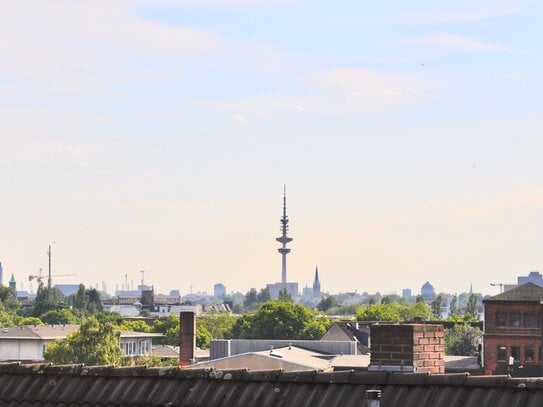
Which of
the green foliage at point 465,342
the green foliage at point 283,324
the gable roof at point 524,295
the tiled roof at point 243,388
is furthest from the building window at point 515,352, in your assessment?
the tiled roof at point 243,388

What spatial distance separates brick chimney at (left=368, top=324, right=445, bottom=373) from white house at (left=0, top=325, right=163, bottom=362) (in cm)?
10937

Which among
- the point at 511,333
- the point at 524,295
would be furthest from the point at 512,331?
the point at 524,295

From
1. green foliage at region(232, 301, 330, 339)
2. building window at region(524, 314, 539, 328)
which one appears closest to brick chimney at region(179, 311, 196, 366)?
building window at region(524, 314, 539, 328)

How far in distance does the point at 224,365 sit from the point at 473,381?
6093cm

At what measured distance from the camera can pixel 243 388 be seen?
17.4 meters

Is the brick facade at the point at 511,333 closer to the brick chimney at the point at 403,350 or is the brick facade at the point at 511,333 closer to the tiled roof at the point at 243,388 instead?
the brick chimney at the point at 403,350

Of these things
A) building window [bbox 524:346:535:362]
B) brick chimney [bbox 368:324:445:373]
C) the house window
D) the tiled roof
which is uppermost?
the house window

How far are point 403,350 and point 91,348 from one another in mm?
82978

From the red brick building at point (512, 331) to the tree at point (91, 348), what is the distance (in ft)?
86.3

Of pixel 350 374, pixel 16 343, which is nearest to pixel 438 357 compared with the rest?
pixel 350 374

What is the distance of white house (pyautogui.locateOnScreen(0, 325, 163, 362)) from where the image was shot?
132250mm

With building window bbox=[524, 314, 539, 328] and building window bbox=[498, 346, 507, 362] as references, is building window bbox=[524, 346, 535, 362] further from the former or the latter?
building window bbox=[524, 314, 539, 328]

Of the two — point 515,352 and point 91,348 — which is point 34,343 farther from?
point 515,352

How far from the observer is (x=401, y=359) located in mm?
21109
